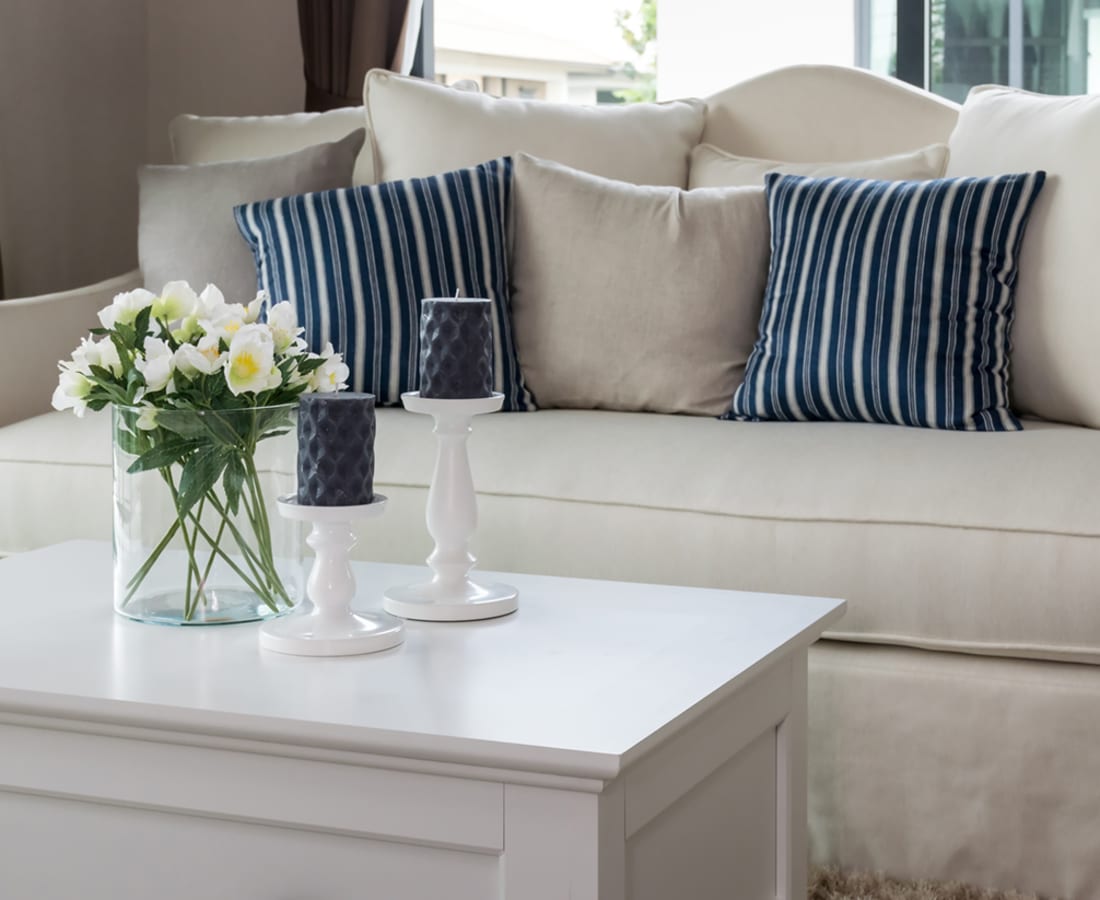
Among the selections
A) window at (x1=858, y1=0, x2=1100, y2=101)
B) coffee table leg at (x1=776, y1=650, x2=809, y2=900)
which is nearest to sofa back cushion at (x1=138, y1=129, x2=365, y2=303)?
coffee table leg at (x1=776, y1=650, x2=809, y2=900)

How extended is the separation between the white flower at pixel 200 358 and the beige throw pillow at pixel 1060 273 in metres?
1.29

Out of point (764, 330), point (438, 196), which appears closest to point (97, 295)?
Answer: point (438, 196)

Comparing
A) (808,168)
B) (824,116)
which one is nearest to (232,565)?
(808,168)

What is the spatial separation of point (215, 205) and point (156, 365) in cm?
133

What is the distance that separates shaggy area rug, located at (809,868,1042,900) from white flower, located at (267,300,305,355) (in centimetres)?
86

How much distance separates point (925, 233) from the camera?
206cm

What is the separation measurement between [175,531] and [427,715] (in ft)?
1.27

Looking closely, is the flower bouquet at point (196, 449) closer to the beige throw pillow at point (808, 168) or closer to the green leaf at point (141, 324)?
the green leaf at point (141, 324)

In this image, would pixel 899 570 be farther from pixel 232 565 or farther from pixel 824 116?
pixel 824 116

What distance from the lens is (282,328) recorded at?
4.27ft

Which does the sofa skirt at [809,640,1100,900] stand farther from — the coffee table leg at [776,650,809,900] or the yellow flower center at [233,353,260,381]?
the yellow flower center at [233,353,260,381]

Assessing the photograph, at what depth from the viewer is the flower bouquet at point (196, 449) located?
1.26 meters

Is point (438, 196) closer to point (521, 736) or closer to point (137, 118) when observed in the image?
point (521, 736)

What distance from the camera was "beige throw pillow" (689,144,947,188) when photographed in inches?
91.0
